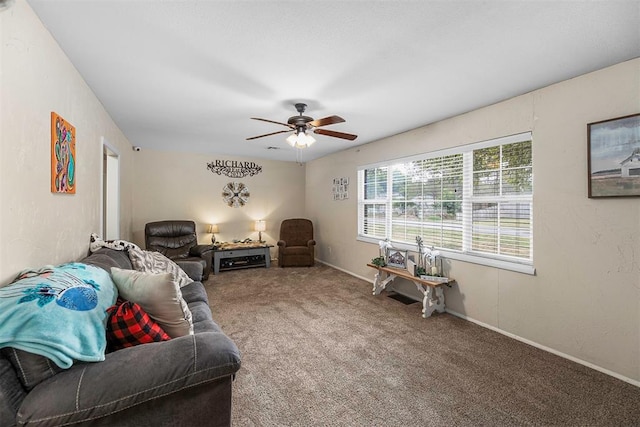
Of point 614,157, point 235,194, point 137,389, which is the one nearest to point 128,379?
point 137,389

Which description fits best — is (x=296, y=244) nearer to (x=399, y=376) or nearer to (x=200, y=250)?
(x=200, y=250)

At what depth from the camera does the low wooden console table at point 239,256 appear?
17.4 ft

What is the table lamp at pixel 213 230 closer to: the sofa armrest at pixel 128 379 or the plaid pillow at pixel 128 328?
the plaid pillow at pixel 128 328

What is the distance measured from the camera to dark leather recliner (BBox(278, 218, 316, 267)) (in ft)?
18.6

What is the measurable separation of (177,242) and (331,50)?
14.3 feet

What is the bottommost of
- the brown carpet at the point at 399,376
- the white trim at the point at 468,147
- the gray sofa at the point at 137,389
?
the brown carpet at the point at 399,376

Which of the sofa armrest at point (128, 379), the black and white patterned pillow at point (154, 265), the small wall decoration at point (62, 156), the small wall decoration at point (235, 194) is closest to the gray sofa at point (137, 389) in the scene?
the sofa armrest at point (128, 379)

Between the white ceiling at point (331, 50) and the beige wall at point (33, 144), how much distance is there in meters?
0.17

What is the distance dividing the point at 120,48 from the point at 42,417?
6.82 ft

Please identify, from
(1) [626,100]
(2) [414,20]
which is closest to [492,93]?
(1) [626,100]

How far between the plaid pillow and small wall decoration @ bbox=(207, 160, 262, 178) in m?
4.83

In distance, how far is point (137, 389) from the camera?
1.11 meters

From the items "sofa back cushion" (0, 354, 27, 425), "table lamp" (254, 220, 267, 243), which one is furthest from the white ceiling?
"table lamp" (254, 220, 267, 243)

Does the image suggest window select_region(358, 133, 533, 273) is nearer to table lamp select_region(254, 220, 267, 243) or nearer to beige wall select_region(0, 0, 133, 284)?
table lamp select_region(254, 220, 267, 243)
